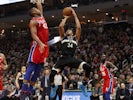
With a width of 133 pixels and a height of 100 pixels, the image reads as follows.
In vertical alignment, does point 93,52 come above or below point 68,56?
below

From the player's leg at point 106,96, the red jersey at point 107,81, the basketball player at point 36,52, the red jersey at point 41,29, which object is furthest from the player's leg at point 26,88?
the red jersey at point 107,81

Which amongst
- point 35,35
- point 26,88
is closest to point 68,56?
point 35,35

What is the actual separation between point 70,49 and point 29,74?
4.07 feet

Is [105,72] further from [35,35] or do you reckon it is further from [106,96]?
[35,35]

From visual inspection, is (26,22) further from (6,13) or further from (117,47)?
(117,47)

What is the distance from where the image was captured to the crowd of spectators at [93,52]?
683 inches

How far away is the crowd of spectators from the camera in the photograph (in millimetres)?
17344

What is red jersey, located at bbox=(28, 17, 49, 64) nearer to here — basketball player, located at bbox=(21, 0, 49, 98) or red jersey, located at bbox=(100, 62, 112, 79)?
basketball player, located at bbox=(21, 0, 49, 98)

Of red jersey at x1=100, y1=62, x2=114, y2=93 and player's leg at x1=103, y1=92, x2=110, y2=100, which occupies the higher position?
red jersey at x1=100, y1=62, x2=114, y2=93

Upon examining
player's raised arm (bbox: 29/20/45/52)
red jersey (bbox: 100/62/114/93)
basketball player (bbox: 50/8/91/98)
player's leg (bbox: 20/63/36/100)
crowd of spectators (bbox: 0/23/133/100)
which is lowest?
crowd of spectators (bbox: 0/23/133/100)

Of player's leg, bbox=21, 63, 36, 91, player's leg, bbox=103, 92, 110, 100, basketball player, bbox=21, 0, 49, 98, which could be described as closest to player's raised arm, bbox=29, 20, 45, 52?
basketball player, bbox=21, 0, 49, 98

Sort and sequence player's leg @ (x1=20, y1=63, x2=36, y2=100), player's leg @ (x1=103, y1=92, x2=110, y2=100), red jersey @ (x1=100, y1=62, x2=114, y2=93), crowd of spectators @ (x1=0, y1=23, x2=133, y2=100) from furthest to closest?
crowd of spectators @ (x1=0, y1=23, x2=133, y2=100)
red jersey @ (x1=100, y1=62, x2=114, y2=93)
player's leg @ (x1=103, y1=92, x2=110, y2=100)
player's leg @ (x1=20, y1=63, x2=36, y2=100)

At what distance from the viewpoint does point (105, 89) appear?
15070 mm

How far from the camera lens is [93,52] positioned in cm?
2323
